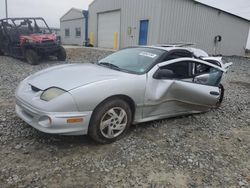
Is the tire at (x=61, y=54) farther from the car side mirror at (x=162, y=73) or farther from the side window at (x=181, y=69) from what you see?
the car side mirror at (x=162, y=73)

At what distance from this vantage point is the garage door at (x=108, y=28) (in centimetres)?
1708

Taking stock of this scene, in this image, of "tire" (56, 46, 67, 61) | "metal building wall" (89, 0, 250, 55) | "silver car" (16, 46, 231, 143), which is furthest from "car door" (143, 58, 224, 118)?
"metal building wall" (89, 0, 250, 55)

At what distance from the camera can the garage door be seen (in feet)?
56.0

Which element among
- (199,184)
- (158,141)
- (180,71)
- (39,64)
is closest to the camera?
(199,184)

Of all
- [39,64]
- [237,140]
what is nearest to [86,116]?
[237,140]

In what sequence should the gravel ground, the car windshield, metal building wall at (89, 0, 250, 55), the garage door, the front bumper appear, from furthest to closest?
the garage door < metal building wall at (89, 0, 250, 55) < the car windshield < the front bumper < the gravel ground

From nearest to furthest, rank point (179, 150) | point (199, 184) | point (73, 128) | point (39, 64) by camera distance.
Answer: point (199, 184) → point (73, 128) → point (179, 150) → point (39, 64)

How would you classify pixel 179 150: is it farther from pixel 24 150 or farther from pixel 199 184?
pixel 24 150

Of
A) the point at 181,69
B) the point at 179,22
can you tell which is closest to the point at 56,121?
the point at 181,69

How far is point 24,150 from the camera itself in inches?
114

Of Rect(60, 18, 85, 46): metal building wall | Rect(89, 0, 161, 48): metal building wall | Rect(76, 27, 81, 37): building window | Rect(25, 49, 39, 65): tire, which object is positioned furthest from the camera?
Rect(76, 27, 81, 37): building window

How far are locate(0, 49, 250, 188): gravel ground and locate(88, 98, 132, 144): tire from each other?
0.43 feet

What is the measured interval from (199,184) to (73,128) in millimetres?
1561

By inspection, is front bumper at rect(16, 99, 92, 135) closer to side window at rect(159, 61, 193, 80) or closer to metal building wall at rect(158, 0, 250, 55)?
side window at rect(159, 61, 193, 80)
